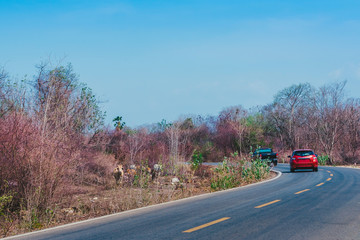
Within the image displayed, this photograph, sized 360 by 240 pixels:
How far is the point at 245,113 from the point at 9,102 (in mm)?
55356

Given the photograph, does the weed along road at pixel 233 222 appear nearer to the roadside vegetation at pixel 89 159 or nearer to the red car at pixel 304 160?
the roadside vegetation at pixel 89 159

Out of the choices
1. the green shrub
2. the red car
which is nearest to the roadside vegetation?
the green shrub

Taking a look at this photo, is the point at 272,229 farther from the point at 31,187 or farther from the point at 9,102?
the point at 9,102

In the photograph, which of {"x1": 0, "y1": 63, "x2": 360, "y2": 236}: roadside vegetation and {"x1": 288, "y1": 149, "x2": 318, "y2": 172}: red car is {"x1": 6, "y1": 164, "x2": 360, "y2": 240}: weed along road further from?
{"x1": 288, "y1": 149, "x2": 318, "y2": 172}: red car

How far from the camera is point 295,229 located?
26.1 feet

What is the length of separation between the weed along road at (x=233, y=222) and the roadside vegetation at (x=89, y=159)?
1.99 m

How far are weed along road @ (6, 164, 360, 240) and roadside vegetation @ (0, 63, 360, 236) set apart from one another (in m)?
1.99

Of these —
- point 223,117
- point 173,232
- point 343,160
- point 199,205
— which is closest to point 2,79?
point 199,205

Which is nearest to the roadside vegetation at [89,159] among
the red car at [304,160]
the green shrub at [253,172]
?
the green shrub at [253,172]

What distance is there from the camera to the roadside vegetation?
1161cm

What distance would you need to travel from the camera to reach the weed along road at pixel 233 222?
7660 millimetres

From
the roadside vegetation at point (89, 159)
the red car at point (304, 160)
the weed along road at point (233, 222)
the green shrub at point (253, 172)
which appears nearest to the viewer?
the weed along road at point (233, 222)

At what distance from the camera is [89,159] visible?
75.6 ft

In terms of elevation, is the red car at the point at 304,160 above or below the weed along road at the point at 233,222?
above
